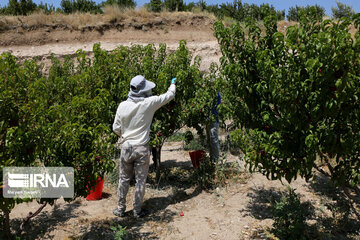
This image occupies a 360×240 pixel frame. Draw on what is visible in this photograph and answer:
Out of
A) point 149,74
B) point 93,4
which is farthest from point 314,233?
point 93,4

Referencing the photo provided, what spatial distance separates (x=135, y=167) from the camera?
179 inches

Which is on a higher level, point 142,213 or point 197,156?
point 197,156

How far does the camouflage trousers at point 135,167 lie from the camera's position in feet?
14.5

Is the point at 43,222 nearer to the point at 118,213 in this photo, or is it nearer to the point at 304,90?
the point at 118,213

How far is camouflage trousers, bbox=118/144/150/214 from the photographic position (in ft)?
14.5

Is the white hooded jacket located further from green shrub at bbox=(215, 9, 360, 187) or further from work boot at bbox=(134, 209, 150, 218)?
green shrub at bbox=(215, 9, 360, 187)

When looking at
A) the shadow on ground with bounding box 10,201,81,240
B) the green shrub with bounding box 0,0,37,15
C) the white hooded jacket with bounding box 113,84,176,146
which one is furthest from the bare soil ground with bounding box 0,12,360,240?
the green shrub with bounding box 0,0,37,15

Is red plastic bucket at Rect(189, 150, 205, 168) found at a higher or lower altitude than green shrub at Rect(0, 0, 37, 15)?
lower

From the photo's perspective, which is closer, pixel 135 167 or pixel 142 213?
pixel 135 167

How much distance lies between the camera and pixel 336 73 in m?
2.91

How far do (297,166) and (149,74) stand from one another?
2.96 meters

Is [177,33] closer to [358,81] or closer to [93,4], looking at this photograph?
[93,4]

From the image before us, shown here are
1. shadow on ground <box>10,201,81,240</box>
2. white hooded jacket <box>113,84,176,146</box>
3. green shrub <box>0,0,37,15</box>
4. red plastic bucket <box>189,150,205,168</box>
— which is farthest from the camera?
green shrub <box>0,0,37,15</box>

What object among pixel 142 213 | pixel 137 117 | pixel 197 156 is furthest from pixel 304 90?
pixel 197 156
